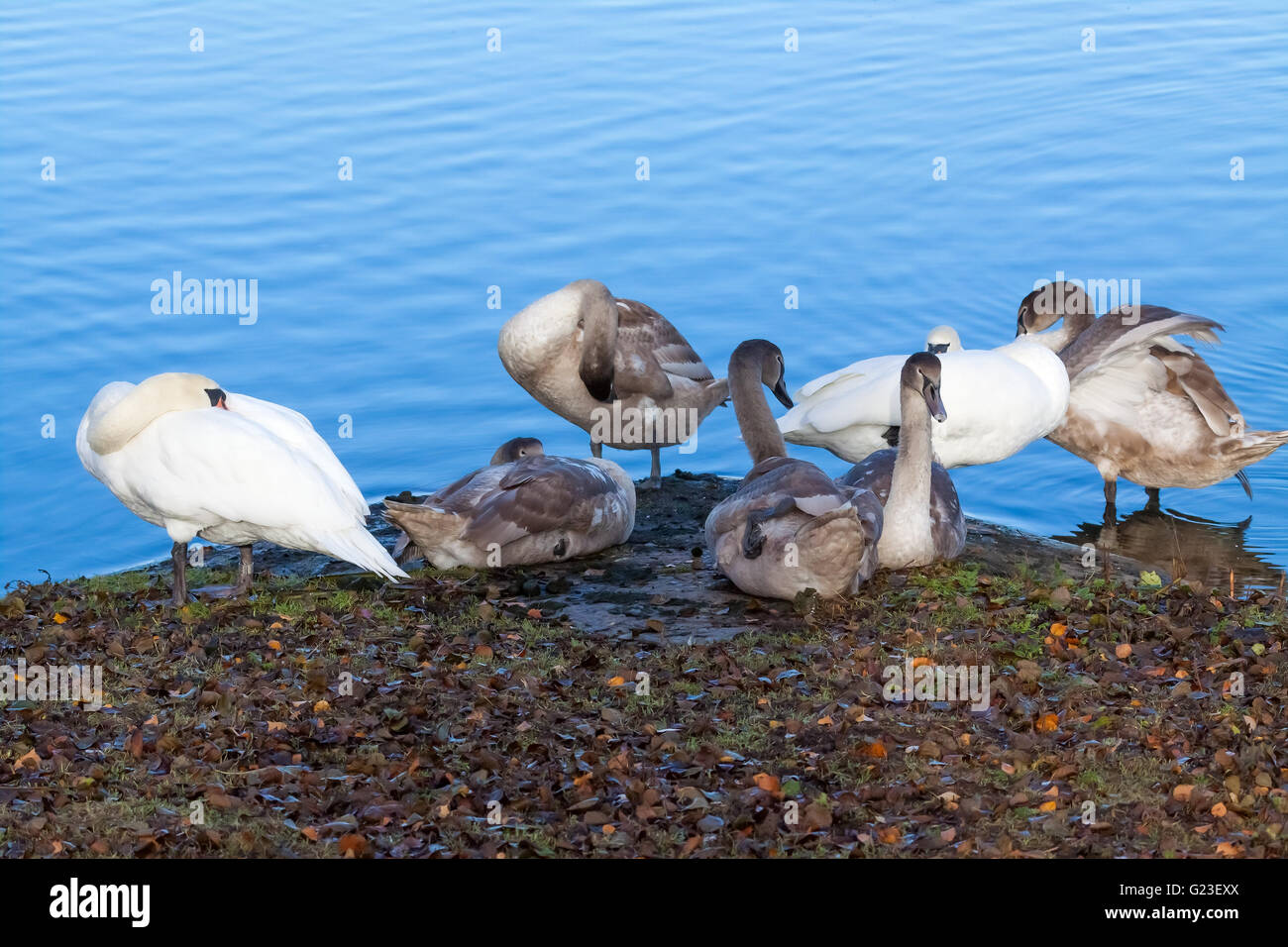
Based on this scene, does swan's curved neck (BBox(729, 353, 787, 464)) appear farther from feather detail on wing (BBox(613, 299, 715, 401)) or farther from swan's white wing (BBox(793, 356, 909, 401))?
feather detail on wing (BBox(613, 299, 715, 401))

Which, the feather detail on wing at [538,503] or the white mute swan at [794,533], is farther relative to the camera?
the feather detail on wing at [538,503]

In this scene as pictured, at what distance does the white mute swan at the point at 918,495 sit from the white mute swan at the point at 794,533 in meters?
0.18

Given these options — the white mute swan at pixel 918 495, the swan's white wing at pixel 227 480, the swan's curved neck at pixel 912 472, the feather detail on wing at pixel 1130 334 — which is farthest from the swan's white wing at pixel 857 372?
the swan's white wing at pixel 227 480

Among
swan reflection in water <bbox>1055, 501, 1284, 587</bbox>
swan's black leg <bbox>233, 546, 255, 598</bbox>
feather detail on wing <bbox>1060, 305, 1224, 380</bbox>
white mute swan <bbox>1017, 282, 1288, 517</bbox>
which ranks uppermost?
feather detail on wing <bbox>1060, 305, 1224, 380</bbox>

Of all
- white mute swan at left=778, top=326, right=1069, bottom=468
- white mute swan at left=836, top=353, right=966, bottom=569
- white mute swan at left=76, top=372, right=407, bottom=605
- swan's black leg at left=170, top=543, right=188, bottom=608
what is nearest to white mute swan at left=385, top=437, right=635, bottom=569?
white mute swan at left=76, top=372, right=407, bottom=605

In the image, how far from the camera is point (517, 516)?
9.65m

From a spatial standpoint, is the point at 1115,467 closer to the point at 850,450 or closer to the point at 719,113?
the point at 850,450

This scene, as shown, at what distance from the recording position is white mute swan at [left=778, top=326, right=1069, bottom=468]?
1093cm

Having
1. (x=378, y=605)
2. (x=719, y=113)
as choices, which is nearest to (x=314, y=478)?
(x=378, y=605)

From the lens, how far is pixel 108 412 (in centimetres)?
877

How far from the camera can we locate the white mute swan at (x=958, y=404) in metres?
10.9

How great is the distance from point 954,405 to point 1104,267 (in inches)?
320

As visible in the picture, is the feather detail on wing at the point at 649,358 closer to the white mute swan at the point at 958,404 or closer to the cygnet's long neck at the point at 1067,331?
the white mute swan at the point at 958,404

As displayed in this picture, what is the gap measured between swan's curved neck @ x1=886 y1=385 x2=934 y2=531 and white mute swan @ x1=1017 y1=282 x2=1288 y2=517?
8.43 ft
